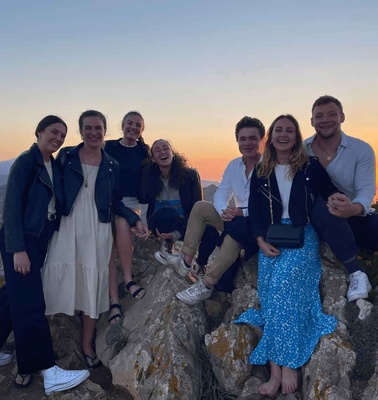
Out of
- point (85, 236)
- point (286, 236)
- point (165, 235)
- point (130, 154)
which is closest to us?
point (286, 236)

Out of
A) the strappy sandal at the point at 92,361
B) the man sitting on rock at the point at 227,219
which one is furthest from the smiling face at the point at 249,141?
the strappy sandal at the point at 92,361

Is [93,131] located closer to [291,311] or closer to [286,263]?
[286,263]

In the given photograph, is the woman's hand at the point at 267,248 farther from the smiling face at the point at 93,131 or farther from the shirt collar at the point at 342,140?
the smiling face at the point at 93,131

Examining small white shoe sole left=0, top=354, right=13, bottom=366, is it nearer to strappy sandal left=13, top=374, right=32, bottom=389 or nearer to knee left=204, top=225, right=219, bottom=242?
strappy sandal left=13, top=374, right=32, bottom=389

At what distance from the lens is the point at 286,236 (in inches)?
230

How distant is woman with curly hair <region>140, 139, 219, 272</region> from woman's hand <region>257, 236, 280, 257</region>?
2125 millimetres

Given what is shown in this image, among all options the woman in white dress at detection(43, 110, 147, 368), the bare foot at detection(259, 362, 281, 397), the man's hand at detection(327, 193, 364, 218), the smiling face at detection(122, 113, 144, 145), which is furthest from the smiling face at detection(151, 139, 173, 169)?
the bare foot at detection(259, 362, 281, 397)

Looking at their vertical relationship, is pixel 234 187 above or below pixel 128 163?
below

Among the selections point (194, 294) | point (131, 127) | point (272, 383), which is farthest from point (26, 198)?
point (272, 383)

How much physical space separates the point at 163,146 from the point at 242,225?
2439mm

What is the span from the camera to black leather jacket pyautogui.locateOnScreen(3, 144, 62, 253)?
19.3ft

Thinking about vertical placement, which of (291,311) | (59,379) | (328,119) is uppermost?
(328,119)

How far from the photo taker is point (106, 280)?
23.2 ft

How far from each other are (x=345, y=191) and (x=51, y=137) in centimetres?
483
